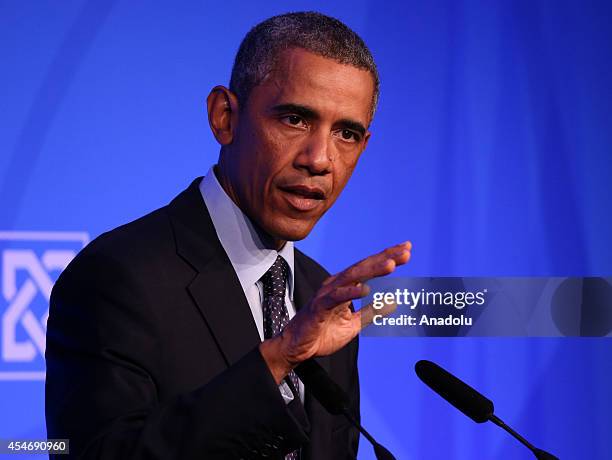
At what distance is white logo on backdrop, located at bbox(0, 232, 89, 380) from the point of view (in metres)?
2.55

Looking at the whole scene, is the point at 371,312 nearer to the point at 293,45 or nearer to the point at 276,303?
the point at 276,303

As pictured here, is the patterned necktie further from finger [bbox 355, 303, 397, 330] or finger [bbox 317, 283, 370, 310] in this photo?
finger [bbox 317, 283, 370, 310]

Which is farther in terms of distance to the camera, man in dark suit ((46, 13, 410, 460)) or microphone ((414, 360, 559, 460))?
microphone ((414, 360, 559, 460))

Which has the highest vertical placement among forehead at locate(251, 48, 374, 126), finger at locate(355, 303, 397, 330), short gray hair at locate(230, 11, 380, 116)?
short gray hair at locate(230, 11, 380, 116)

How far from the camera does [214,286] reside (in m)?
1.63

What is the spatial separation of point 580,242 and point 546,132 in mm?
430

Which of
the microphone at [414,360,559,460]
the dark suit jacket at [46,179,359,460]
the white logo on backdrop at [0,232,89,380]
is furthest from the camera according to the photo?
the white logo on backdrop at [0,232,89,380]

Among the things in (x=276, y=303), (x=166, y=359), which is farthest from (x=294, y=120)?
(x=166, y=359)

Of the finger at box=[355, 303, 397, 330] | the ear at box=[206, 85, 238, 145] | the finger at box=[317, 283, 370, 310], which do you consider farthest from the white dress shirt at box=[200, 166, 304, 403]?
the finger at box=[317, 283, 370, 310]

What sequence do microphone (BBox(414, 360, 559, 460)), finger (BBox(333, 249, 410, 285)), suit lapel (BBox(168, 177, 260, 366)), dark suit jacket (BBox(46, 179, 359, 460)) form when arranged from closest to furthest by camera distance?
finger (BBox(333, 249, 410, 285)), dark suit jacket (BBox(46, 179, 359, 460)), microphone (BBox(414, 360, 559, 460)), suit lapel (BBox(168, 177, 260, 366))

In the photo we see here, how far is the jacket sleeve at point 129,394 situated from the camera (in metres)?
1.26

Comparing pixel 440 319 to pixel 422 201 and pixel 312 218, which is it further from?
pixel 312 218

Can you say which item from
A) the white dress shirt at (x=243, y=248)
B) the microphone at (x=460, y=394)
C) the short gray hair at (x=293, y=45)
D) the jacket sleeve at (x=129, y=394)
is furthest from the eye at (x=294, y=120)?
the microphone at (x=460, y=394)

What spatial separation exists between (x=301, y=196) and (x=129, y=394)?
525 millimetres
